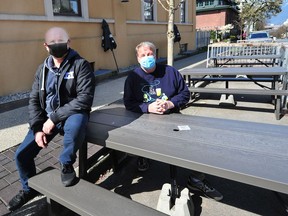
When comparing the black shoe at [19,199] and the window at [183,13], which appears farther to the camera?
the window at [183,13]

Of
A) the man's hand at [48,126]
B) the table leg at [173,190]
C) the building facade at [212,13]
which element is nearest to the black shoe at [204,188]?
the table leg at [173,190]

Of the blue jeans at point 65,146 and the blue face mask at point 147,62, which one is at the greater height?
the blue face mask at point 147,62

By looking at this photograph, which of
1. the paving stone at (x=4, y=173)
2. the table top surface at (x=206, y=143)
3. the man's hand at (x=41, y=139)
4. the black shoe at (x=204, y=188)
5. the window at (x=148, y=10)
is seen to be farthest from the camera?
the window at (x=148, y=10)

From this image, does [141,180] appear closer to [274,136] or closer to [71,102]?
[71,102]

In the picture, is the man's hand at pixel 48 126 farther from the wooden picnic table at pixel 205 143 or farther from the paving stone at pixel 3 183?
the paving stone at pixel 3 183

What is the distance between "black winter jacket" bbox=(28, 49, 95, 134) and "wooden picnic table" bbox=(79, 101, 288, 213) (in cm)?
26

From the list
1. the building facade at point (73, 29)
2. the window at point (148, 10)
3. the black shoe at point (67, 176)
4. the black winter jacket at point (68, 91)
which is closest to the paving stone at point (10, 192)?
the black winter jacket at point (68, 91)

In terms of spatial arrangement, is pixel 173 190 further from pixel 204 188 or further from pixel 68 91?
pixel 68 91

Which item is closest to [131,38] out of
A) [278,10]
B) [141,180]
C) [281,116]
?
[281,116]

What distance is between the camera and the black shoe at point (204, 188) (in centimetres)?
254

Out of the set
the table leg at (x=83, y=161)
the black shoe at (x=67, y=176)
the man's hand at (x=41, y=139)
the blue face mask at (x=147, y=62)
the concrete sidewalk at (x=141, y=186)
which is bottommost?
the concrete sidewalk at (x=141, y=186)

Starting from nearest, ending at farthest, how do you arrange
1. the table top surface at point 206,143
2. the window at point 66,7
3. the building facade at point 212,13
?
the table top surface at point 206,143 < the window at point 66,7 < the building facade at point 212,13

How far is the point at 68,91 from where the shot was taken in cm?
240

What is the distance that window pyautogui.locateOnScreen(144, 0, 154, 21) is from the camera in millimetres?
11691
